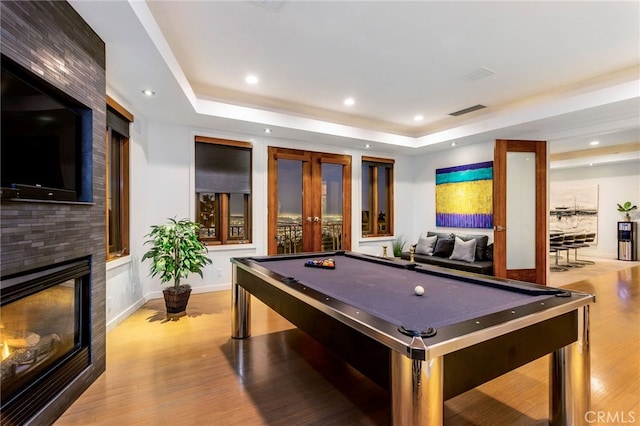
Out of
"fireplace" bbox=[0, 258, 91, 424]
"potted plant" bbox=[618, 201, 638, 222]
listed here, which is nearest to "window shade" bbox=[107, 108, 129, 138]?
"fireplace" bbox=[0, 258, 91, 424]

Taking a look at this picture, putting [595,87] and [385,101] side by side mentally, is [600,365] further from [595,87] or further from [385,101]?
[385,101]

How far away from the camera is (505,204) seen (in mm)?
4836

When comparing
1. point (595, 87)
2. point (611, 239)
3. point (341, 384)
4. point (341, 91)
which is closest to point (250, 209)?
point (341, 91)

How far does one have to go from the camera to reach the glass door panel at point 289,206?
5395 millimetres

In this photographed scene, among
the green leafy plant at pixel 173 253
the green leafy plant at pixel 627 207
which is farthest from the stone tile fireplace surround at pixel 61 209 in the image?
the green leafy plant at pixel 627 207

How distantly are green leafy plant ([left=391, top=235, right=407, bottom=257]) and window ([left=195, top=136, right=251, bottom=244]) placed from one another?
9.94 ft

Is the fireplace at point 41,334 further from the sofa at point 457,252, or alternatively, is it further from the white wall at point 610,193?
the white wall at point 610,193

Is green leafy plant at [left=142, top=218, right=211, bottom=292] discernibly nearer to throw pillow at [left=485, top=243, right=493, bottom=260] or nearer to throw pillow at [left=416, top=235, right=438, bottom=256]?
throw pillow at [left=416, top=235, right=438, bottom=256]

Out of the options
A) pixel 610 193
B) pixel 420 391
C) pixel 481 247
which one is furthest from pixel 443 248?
pixel 610 193

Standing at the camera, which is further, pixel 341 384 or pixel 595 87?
pixel 595 87

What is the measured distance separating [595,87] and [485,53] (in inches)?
78.9

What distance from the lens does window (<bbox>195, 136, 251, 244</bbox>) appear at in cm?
474

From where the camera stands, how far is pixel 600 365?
95.3 inches

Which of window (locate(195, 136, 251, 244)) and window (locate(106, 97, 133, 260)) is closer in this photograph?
window (locate(106, 97, 133, 260))
